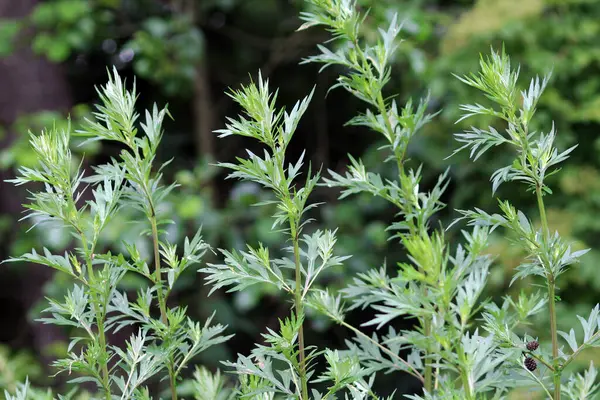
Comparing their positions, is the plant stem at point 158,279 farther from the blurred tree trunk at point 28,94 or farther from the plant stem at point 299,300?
the blurred tree trunk at point 28,94

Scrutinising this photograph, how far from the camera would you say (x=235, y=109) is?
3.24 m

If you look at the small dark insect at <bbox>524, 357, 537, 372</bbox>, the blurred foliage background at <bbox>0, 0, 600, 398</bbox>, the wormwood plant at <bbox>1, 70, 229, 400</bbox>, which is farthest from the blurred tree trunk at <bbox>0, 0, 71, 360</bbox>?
the small dark insect at <bbox>524, 357, 537, 372</bbox>

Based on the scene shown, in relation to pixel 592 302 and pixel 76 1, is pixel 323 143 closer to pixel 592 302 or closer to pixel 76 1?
pixel 76 1

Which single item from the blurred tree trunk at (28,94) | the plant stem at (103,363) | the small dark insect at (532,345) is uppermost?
the small dark insect at (532,345)

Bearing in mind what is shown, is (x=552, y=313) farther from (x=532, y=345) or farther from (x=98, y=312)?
(x=98, y=312)

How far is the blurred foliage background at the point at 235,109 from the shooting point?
208 centimetres

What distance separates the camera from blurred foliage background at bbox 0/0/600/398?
6.84 feet

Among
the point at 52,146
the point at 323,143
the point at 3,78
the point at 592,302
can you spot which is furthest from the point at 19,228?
the point at 52,146

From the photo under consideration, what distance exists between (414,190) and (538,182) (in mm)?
97

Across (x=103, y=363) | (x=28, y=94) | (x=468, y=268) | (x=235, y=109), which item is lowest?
(x=235, y=109)

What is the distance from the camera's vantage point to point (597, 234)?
2043mm

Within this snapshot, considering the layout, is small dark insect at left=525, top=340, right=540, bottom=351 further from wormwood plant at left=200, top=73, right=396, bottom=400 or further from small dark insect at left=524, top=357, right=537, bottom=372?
wormwood plant at left=200, top=73, right=396, bottom=400

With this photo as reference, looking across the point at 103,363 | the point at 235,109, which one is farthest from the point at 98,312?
the point at 235,109

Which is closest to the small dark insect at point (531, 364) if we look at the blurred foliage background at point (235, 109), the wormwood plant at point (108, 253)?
the wormwood plant at point (108, 253)
